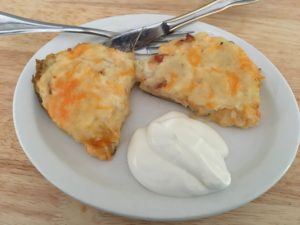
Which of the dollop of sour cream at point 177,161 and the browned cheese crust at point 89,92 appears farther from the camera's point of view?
the browned cheese crust at point 89,92

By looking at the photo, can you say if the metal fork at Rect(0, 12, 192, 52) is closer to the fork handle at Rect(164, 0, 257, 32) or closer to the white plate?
the white plate

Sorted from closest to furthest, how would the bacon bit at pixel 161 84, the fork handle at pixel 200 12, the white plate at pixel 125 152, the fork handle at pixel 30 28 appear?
1. the white plate at pixel 125 152
2. the bacon bit at pixel 161 84
3. the fork handle at pixel 30 28
4. the fork handle at pixel 200 12

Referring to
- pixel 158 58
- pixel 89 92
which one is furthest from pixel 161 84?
pixel 89 92

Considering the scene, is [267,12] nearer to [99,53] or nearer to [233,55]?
[233,55]

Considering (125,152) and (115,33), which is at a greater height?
(115,33)

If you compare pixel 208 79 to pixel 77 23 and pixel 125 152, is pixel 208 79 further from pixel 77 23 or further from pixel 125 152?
pixel 77 23

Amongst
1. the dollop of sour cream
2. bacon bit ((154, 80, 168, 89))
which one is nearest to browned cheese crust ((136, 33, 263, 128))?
bacon bit ((154, 80, 168, 89))

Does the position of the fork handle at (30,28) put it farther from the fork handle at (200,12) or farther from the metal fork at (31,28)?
the fork handle at (200,12)

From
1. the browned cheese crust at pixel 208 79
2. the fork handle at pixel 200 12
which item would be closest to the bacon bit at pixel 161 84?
the browned cheese crust at pixel 208 79
